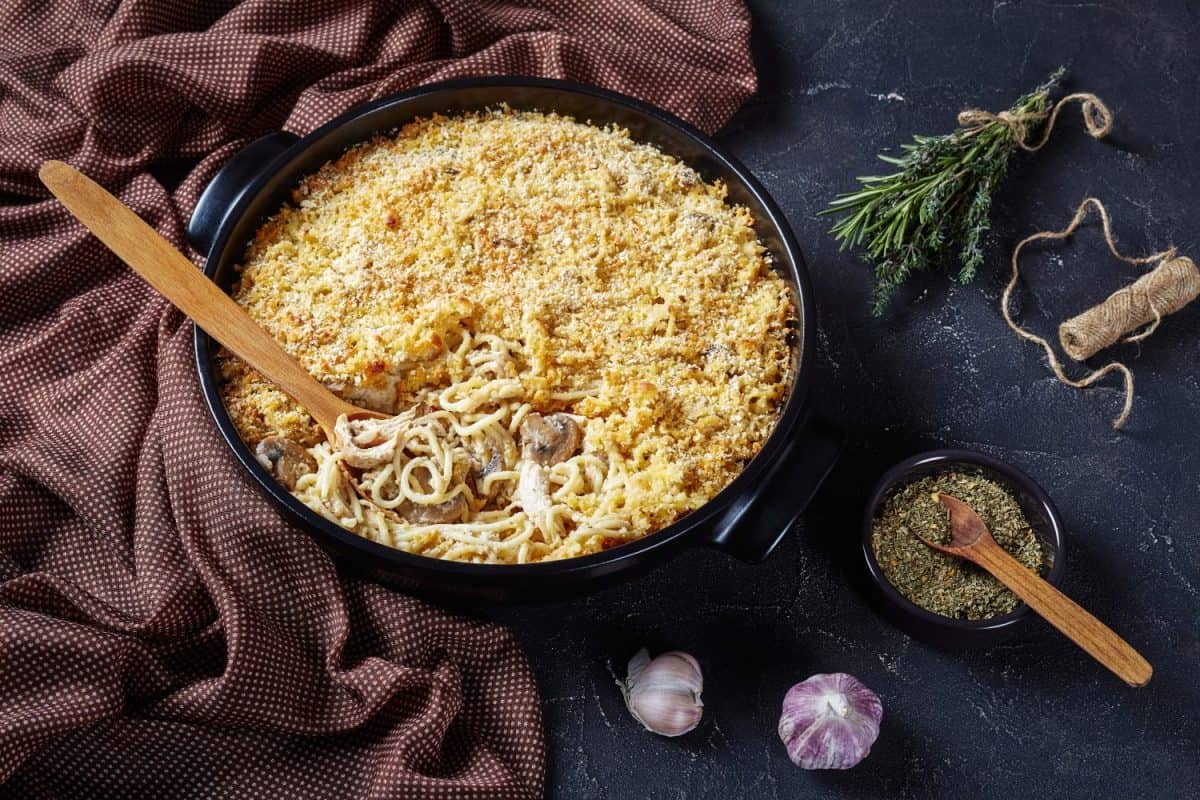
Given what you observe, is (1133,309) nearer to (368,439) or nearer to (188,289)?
(368,439)

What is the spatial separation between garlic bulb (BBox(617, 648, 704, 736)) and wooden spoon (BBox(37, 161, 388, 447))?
3.52 feet

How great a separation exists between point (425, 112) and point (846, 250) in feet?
4.93

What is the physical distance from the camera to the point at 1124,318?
368cm

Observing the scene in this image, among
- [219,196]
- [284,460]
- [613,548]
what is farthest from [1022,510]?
[219,196]

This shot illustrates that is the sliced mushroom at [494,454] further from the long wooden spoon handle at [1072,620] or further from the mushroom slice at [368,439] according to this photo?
the long wooden spoon handle at [1072,620]

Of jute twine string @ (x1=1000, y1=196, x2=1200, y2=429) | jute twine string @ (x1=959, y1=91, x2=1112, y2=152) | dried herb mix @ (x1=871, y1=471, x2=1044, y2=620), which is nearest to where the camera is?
dried herb mix @ (x1=871, y1=471, x2=1044, y2=620)

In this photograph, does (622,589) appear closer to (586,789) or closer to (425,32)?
(586,789)

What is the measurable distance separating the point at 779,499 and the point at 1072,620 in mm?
953

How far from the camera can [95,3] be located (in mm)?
3883

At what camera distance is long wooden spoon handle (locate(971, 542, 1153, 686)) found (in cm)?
318

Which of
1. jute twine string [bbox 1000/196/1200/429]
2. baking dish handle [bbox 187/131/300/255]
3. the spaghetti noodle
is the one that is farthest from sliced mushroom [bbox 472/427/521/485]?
jute twine string [bbox 1000/196/1200/429]

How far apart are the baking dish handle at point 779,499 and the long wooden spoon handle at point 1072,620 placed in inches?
24.1

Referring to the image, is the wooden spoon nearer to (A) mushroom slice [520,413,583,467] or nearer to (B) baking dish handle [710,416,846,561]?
(A) mushroom slice [520,413,583,467]

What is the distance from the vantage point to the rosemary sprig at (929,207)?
373cm
